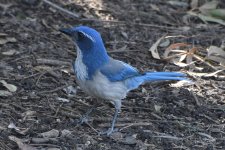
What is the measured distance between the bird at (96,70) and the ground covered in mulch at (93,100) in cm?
33

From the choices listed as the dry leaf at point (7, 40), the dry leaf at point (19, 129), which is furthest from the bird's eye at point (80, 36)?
the dry leaf at point (7, 40)

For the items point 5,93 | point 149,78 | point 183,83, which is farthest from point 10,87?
point 183,83

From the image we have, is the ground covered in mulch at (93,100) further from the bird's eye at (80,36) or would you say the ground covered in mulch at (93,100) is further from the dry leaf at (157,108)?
the bird's eye at (80,36)

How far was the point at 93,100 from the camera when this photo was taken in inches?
234

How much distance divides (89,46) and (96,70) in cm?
21

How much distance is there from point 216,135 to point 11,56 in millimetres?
2332

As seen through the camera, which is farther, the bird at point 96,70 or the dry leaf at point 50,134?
the bird at point 96,70

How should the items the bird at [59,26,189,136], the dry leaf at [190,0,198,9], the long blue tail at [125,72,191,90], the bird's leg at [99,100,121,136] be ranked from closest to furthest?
the bird at [59,26,189,136]
the bird's leg at [99,100,121,136]
the long blue tail at [125,72,191,90]
the dry leaf at [190,0,198,9]

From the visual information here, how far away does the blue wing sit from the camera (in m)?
5.34

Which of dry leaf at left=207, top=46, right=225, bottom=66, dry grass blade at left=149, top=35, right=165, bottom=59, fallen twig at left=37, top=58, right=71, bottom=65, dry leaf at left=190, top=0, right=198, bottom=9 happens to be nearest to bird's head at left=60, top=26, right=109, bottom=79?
fallen twig at left=37, top=58, right=71, bottom=65

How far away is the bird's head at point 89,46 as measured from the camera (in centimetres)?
527

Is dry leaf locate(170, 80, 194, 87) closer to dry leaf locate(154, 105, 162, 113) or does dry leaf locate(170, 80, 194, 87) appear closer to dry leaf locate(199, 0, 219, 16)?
dry leaf locate(154, 105, 162, 113)

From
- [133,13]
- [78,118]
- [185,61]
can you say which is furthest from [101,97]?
[133,13]

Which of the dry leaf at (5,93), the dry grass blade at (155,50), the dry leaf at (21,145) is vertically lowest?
the dry leaf at (21,145)
